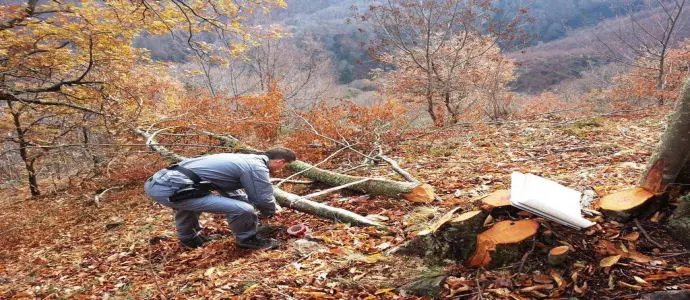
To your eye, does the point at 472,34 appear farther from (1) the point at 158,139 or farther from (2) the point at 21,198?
(2) the point at 21,198

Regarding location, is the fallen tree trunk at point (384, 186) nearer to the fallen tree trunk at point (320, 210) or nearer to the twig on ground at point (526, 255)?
the fallen tree trunk at point (320, 210)

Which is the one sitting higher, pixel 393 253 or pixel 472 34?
pixel 472 34

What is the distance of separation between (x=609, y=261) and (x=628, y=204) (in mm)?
512

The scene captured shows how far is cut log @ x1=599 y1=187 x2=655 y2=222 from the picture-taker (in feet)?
7.90

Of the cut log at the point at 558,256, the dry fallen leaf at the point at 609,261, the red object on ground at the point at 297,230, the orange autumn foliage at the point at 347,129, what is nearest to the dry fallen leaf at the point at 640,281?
the dry fallen leaf at the point at 609,261

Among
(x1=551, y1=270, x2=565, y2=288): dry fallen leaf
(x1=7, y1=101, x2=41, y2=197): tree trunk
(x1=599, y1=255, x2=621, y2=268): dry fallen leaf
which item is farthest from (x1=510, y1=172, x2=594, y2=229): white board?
(x1=7, y1=101, x2=41, y2=197): tree trunk

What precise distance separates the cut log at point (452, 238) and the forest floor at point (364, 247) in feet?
0.29

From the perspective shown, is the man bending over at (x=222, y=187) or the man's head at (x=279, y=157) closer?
the man bending over at (x=222, y=187)

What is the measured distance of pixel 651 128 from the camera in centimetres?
715

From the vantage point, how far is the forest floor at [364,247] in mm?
2221

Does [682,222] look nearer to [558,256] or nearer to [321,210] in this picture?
[558,256]

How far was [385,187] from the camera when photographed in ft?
14.5

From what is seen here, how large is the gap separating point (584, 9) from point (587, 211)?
180 ft

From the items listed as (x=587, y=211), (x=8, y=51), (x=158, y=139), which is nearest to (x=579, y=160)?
(x=587, y=211)
